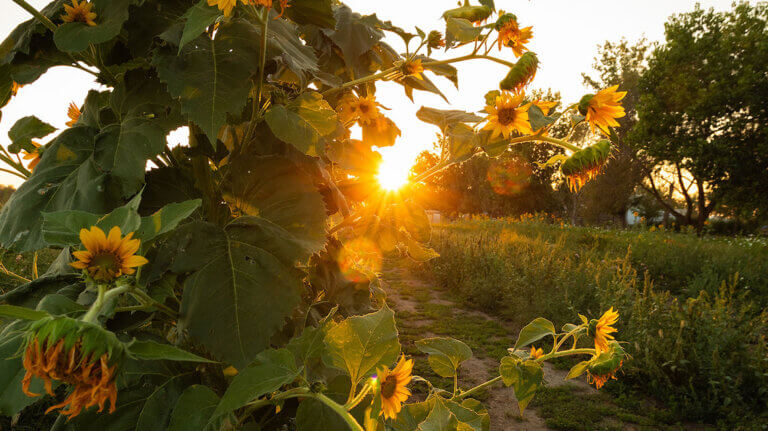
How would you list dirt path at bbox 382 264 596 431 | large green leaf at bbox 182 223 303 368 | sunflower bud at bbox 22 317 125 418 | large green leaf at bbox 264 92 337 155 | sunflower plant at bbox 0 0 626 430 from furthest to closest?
dirt path at bbox 382 264 596 431
large green leaf at bbox 264 92 337 155
large green leaf at bbox 182 223 303 368
sunflower plant at bbox 0 0 626 430
sunflower bud at bbox 22 317 125 418

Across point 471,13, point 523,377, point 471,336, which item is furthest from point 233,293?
point 471,336

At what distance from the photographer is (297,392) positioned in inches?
26.5

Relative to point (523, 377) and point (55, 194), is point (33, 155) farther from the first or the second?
point (523, 377)

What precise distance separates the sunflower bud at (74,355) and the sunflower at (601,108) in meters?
0.99

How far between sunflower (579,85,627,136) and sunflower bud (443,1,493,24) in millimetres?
300

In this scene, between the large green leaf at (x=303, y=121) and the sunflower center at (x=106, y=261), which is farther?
the large green leaf at (x=303, y=121)

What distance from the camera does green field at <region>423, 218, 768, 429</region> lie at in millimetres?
3896

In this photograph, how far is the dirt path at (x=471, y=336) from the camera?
13.3 ft

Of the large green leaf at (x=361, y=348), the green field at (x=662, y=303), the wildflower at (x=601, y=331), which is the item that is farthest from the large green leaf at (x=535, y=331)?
the green field at (x=662, y=303)

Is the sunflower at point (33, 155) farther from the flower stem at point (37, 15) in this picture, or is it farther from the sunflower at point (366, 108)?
the sunflower at point (366, 108)

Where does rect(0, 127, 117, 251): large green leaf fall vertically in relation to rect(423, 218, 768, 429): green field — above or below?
above

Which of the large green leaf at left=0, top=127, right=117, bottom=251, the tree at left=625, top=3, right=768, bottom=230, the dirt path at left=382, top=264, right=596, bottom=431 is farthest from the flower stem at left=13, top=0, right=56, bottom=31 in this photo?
the tree at left=625, top=3, right=768, bottom=230

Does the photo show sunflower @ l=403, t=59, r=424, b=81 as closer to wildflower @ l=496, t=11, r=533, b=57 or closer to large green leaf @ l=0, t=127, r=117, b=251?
wildflower @ l=496, t=11, r=533, b=57

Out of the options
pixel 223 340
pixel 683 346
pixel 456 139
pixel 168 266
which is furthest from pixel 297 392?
pixel 683 346
